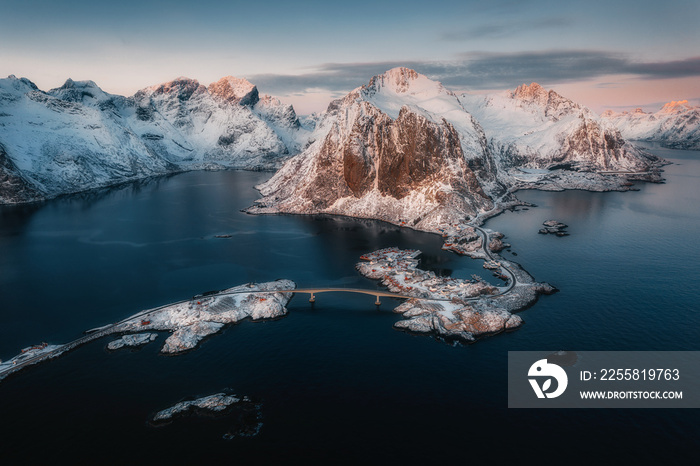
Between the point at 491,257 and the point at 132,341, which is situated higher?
the point at 491,257

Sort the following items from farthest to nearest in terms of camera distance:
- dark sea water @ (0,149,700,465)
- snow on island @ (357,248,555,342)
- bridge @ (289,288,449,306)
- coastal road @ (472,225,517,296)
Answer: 1. coastal road @ (472,225,517,296)
2. bridge @ (289,288,449,306)
3. snow on island @ (357,248,555,342)
4. dark sea water @ (0,149,700,465)

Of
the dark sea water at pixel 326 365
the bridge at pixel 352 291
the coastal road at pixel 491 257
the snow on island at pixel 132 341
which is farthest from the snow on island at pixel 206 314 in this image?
the coastal road at pixel 491 257

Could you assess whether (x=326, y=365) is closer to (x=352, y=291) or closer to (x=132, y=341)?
(x=352, y=291)

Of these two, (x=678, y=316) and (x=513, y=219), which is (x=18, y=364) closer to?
(x=678, y=316)

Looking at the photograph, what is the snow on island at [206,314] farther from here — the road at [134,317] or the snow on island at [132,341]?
the snow on island at [132,341]

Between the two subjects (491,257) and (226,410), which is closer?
(226,410)

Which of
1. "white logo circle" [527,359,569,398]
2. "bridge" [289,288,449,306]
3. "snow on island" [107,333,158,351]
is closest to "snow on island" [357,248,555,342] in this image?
"bridge" [289,288,449,306]

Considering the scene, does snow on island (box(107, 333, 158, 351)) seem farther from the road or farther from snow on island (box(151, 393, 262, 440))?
snow on island (box(151, 393, 262, 440))

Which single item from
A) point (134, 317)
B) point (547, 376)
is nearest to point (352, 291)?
point (547, 376)

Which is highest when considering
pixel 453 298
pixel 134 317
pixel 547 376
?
pixel 134 317
